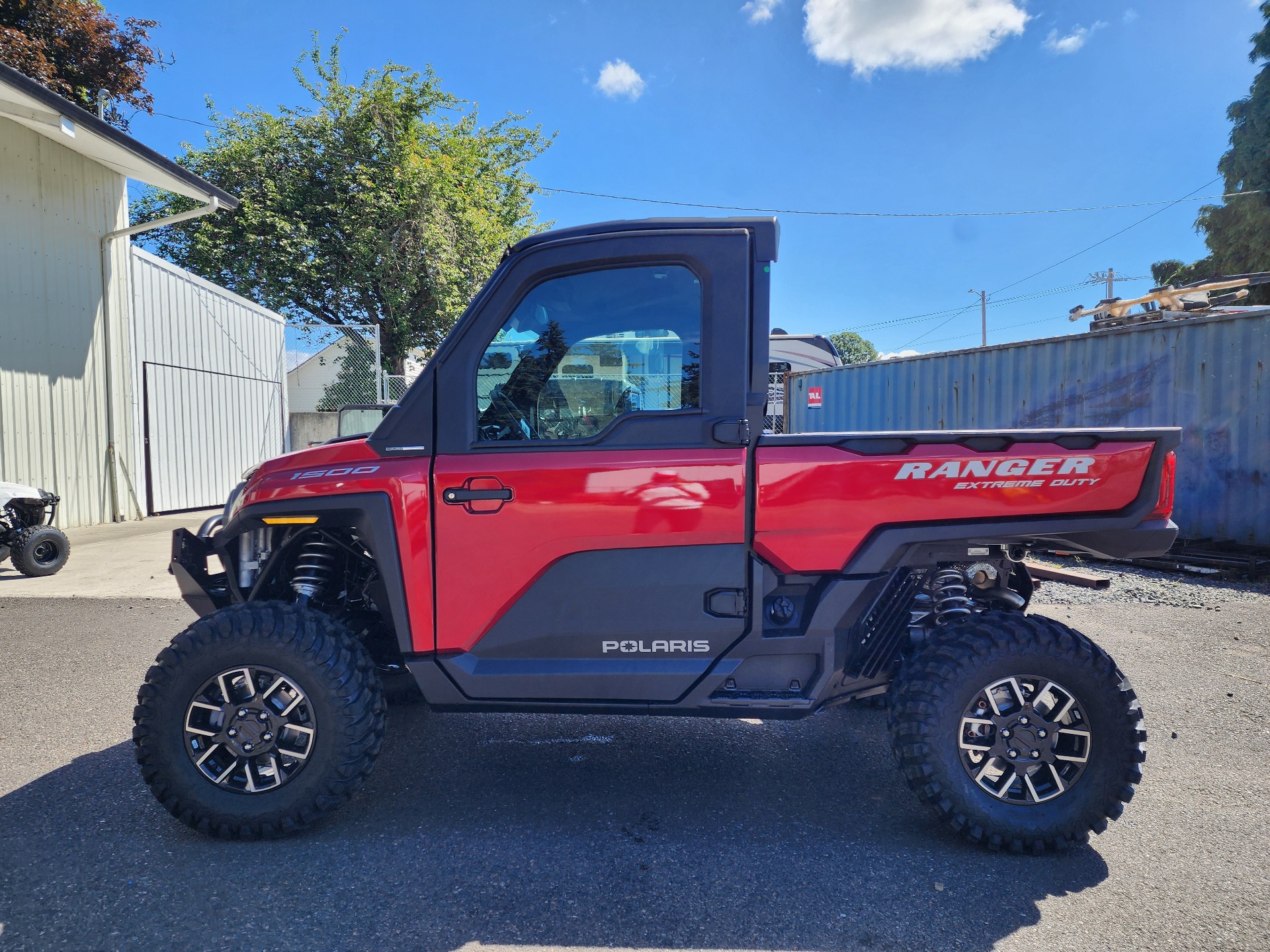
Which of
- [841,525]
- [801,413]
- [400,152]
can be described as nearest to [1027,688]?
[841,525]

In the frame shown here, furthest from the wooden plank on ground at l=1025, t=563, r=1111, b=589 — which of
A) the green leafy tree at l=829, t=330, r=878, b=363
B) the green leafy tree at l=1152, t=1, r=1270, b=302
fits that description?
the green leafy tree at l=829, t=330, r=878, b=363

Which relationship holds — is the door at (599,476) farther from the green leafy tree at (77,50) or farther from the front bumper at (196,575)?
the green leafy tree at (77,50)

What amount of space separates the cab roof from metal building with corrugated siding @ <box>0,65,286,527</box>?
9287mm

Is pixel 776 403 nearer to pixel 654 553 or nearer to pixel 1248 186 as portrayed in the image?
pixel 654 553

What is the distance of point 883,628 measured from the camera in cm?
287

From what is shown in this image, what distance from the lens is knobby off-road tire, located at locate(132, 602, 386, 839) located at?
2615 millimetres

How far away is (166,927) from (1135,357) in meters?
10.2

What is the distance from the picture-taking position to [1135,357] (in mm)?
8570

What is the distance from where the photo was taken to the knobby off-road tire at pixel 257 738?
103 inches

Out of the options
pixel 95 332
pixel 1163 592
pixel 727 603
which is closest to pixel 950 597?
pixel 727 603

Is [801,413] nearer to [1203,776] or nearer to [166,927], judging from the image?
[1203,776]

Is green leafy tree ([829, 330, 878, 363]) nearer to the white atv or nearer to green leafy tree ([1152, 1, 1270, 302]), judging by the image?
green leafy tree ([1152, 1, 1270, 302])

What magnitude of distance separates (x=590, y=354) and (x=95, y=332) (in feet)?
37.4

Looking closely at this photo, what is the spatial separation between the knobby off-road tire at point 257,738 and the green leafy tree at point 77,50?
17.1 m
